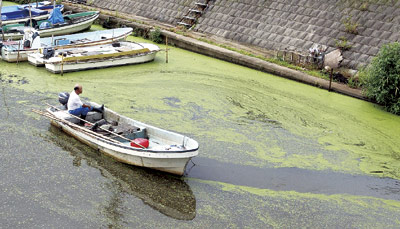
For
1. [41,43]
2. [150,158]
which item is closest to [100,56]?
[41,43]

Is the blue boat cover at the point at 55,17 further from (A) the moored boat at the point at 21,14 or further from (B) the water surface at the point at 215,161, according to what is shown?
(B) the water surface at the point at 215,161

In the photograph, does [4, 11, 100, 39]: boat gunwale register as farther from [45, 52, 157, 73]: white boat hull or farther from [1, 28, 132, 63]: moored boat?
[45, 52, 157, 73]: white boat hull

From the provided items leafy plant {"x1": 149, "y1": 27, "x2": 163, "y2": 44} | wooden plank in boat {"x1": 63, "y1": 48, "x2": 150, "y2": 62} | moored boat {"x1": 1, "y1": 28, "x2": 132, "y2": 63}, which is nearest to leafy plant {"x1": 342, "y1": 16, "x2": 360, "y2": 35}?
wooden plank in boat {"x1": 63, "y1": 48, "x2": 150, "y2": 62}

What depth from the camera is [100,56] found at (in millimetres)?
16297

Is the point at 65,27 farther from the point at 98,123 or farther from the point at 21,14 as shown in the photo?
the point at 98,123

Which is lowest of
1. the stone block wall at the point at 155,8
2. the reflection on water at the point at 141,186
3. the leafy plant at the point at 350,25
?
the reflection on water at the point at 141,186

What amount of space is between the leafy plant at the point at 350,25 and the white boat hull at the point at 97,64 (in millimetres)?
6376

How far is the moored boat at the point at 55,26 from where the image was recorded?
63.3 feet

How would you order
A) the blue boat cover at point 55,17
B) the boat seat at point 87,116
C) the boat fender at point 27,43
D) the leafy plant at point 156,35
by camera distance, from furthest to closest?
1. the blue boat cover at point 55,17
2. the leafy plant at point 156,35
3. the boat fender at point 27,43
4. the boat seat at point 87,116

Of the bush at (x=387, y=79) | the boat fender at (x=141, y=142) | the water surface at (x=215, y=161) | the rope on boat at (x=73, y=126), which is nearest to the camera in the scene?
the water surface at (x=215, y=161)

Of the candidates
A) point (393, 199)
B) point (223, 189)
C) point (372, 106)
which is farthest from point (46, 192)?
point (372, 106)

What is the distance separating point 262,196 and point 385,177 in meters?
2.79

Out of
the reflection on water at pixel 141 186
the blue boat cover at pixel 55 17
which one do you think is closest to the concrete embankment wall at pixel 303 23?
the blue boat cover at pixel 55 17

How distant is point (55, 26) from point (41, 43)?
266 cm
